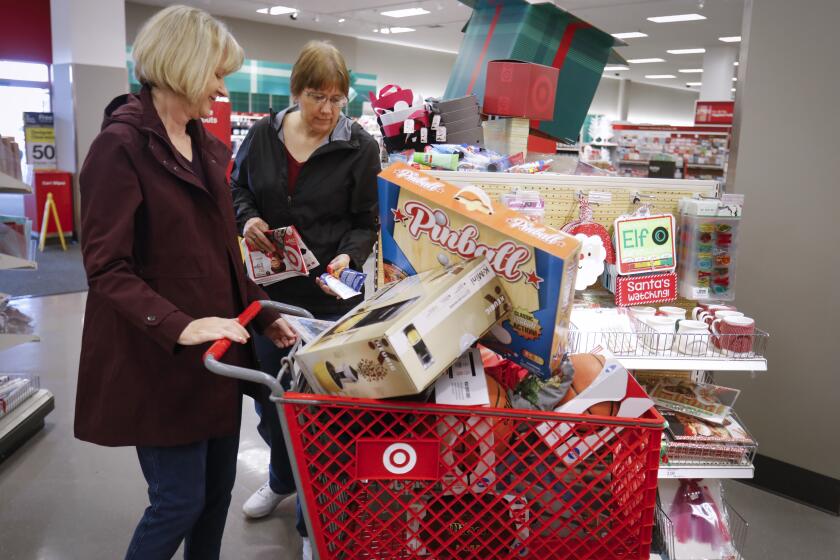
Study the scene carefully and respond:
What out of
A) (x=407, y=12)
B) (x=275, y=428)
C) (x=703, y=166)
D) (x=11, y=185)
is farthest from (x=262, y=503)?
(x=407, y=12)

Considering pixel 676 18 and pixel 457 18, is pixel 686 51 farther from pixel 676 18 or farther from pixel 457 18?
pixel 457 18

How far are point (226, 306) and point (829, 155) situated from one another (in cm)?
274

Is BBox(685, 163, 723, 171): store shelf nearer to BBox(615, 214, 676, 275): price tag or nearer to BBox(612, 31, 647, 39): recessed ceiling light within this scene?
BBox(612, 31, 647, 39): recessed ceiling light

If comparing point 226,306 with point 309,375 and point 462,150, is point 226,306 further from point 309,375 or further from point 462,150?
point 462,150

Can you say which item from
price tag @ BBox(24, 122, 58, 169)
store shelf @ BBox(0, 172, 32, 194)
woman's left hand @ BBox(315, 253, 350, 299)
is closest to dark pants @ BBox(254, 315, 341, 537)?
woman's left hand @ BBox(315, 253, 350, 299)

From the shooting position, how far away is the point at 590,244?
2.15 m

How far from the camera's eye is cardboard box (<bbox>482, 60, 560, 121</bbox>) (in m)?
2.56

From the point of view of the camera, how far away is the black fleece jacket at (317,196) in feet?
7.72

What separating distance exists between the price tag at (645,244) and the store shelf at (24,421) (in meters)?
2.91

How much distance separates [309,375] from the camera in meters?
1.29

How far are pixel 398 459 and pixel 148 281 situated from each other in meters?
0.73

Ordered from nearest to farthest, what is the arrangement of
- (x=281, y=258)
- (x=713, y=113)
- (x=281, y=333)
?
(x=281, y=333)
(x=281, y=258)
(x=713, y=113)

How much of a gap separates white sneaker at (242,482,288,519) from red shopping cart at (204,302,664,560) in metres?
1.51

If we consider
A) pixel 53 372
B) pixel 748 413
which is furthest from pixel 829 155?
pixel 53 372
